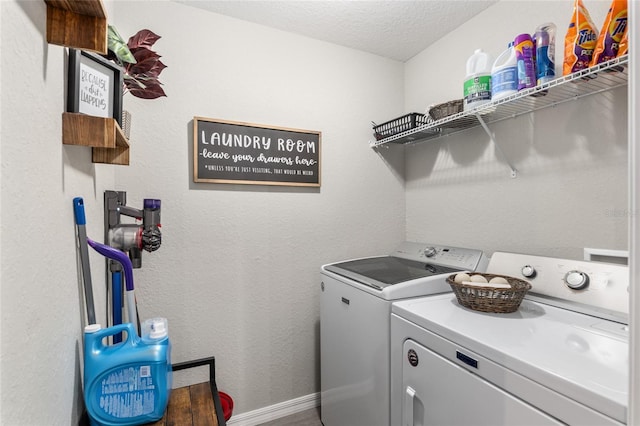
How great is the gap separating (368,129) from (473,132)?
0.76 m

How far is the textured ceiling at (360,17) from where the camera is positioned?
71.4 inches

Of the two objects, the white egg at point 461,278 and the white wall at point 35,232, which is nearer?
the white wall at point 35,232

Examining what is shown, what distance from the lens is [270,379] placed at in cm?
205

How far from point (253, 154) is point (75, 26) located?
1302mm

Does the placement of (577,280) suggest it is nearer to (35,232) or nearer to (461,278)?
(461,278)

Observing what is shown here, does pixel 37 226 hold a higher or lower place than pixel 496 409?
higher

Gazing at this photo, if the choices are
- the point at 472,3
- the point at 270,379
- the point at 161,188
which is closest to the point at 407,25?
the point at 472,3

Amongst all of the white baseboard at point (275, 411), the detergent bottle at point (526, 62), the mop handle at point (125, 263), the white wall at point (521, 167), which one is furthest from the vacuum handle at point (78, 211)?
the white wall at point (521, 167)

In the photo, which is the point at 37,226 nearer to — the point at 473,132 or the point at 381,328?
the point at 381,328

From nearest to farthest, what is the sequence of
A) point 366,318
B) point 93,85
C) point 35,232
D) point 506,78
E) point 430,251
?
1. point 35,232
2. point 93,85
3. point 506,78
4. point 366,318
5. point 430,251

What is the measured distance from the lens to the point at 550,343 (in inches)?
37.0

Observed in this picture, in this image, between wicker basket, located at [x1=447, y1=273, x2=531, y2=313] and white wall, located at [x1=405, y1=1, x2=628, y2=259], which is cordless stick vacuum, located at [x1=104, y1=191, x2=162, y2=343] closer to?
wicker basket, located at [x1=447, y1=273, x2=531, y2=313]

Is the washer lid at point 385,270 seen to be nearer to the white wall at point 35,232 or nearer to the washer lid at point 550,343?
the washer lid at point 550,343

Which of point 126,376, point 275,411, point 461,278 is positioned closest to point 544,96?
point 461,278
